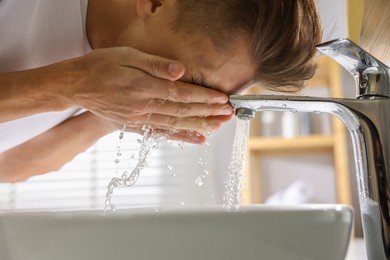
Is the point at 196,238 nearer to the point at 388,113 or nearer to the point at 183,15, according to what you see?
the point at 388,113

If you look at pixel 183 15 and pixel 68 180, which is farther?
pixel 68 180

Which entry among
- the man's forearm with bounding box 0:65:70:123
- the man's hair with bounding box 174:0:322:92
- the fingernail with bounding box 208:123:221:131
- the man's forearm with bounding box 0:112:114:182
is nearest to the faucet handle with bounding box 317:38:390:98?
the man's hair with bounding box 174:0:322:92

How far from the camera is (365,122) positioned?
1.61 ft

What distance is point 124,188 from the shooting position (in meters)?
1.85

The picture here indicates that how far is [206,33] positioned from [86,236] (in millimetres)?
364

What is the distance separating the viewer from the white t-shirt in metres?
0.72

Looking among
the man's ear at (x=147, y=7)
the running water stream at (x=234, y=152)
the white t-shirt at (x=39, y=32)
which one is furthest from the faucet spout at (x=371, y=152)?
the white t-shirt at (x=39, y=32)

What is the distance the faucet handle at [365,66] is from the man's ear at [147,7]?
0.27m

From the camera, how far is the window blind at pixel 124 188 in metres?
1.80

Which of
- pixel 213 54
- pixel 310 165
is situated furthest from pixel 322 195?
pixel 213 54

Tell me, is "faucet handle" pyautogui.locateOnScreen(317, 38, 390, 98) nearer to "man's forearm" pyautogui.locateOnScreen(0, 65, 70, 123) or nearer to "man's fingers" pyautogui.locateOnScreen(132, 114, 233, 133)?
"man's fingers" pyautogui.locateOnScreen(132, 114, 233, 133)

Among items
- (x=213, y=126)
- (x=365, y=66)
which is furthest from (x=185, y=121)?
(x=365, y=66)

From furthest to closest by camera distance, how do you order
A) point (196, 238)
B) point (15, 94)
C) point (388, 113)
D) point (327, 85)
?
1. point (327, 85)
2. point (15, 94)
3. point (388, 113)
4. point (196, 238)

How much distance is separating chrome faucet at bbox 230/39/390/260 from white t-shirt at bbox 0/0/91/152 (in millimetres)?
349
